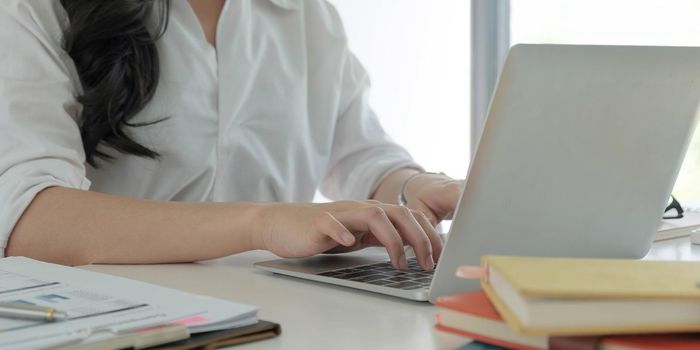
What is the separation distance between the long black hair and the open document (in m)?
0.57

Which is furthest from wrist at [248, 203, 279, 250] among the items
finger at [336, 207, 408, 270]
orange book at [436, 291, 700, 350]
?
orange book at [436, 291, 700, 350]

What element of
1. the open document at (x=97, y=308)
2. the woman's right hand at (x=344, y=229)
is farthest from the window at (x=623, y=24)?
the open document at (x=97, y=308)

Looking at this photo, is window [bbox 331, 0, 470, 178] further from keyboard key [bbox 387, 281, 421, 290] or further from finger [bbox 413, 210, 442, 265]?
keyboard key [bbox 387, 281, 421, 290]

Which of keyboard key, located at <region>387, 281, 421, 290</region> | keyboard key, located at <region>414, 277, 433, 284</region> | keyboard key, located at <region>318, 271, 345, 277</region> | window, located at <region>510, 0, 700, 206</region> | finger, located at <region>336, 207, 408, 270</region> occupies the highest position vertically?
window, located at <region>510, 0, 700, 206</region>

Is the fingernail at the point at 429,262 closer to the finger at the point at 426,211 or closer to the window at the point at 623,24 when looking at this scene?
the finger at the point at 426,211

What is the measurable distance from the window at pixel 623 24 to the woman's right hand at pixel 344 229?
1.34 meters

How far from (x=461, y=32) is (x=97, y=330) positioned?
2265 mm

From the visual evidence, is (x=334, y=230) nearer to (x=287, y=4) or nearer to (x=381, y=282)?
(x=381, y=282)

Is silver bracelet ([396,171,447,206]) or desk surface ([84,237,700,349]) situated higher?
silver bracelet ([396,171,447,206])

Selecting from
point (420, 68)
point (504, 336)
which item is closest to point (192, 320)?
point (504, 336)

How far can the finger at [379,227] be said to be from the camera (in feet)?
3.07

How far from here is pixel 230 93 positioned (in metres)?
1.61

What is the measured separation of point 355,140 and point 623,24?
968 millimetres

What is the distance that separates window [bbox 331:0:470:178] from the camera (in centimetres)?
278
